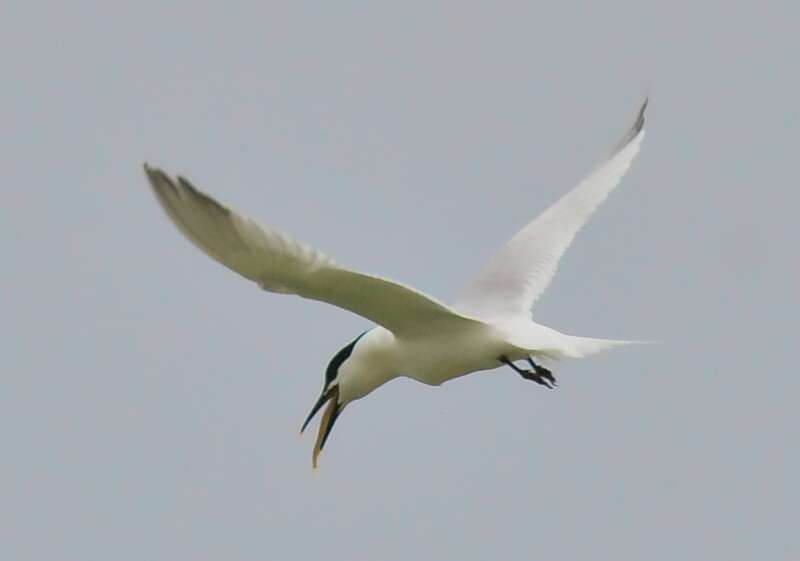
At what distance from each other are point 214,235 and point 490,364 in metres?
2.29

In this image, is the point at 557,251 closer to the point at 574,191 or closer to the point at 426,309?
the point at 574,191

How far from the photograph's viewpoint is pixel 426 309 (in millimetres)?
8961

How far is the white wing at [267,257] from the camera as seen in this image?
7508 mm

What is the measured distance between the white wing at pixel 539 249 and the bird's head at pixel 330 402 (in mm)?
835

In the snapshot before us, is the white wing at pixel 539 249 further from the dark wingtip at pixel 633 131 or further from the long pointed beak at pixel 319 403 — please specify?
the long pointed beak at pixel 319 403

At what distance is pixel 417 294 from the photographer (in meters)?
8.40

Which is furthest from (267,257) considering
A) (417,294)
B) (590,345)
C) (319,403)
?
(319,403)

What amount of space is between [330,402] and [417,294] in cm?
251

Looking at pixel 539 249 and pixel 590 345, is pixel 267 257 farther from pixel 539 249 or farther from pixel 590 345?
pixel 539 249

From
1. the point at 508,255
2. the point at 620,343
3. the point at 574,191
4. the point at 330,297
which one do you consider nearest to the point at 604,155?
the point at 574,191

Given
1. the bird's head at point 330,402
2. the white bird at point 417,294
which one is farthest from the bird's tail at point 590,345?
the bird's head at point 330,402

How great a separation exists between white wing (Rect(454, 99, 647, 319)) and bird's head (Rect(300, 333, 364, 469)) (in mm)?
835

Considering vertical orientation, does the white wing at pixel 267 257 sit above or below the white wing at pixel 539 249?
below

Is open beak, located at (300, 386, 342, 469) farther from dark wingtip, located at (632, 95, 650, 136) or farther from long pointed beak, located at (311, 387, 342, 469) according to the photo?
dark wingtip, located at (632, 95, 650, 136)
